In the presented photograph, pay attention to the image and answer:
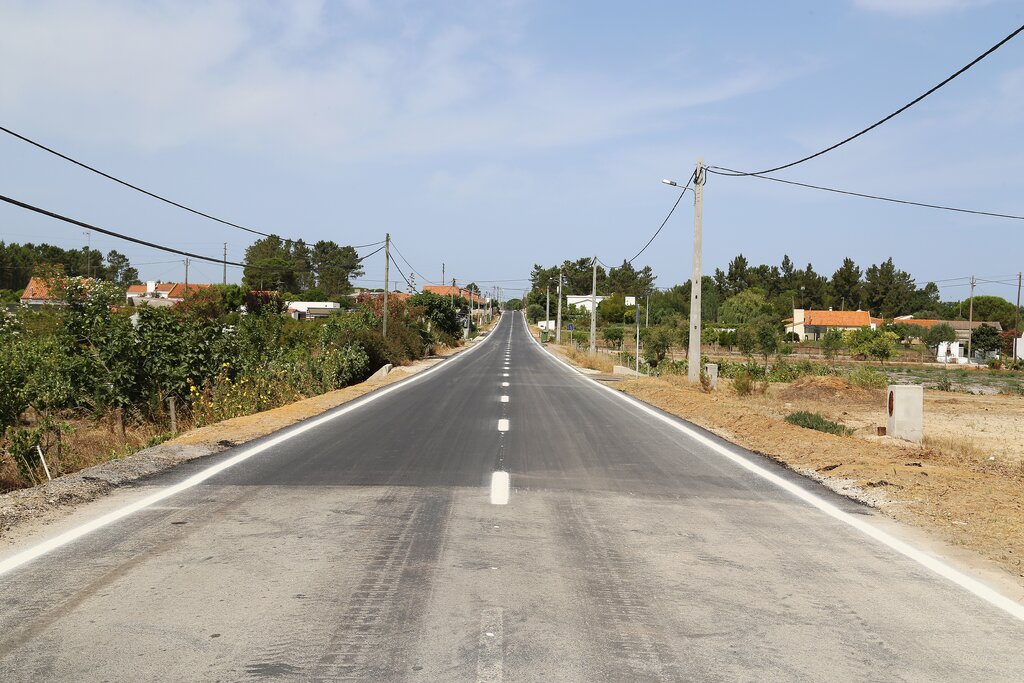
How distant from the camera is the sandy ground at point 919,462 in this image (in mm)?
7258

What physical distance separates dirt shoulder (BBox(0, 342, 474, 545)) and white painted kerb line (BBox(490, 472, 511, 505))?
12.6 feet

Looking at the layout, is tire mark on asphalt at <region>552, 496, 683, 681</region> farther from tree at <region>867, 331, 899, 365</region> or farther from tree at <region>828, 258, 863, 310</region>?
tree at <region>828, 258, 863, 310</region>

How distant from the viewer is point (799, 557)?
6039 mm

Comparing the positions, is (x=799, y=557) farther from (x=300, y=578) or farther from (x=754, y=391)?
(x=754, y=391)

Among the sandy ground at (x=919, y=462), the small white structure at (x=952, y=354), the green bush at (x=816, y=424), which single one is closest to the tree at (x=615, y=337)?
the small white structure at (x=952, y=354)

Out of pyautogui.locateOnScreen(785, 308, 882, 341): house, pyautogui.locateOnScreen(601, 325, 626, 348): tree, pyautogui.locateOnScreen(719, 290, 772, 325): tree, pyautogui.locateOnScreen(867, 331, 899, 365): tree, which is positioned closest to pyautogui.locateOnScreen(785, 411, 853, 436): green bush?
pyautogui.locateOnScreen(601, 325, 626, 348): tree

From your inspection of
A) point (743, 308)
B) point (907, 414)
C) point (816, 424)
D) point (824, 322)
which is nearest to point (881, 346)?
point (824, 322)

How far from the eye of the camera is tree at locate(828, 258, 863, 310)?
504 feet

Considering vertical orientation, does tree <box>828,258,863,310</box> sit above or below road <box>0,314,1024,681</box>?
above

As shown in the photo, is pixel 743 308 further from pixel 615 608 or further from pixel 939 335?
pixel 615 608

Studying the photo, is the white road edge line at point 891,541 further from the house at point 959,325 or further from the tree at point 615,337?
the house at point 959,325

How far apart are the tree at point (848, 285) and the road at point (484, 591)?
517ft

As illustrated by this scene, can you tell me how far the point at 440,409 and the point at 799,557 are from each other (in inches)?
507

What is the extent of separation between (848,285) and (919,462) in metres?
155
